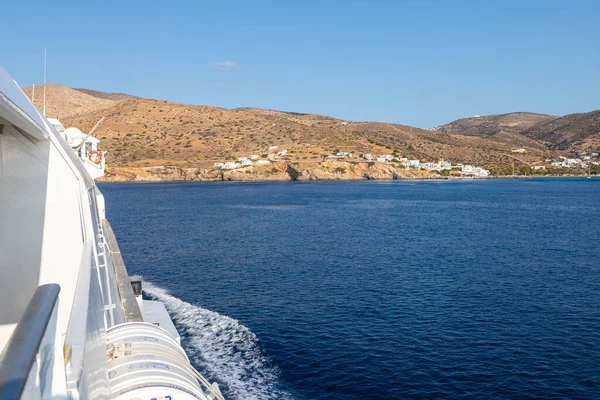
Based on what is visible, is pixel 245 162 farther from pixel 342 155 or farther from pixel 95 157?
pixel 95 157

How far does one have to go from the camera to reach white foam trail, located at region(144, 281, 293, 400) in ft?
47.9

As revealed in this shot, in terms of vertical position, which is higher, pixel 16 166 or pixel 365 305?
pixel 16 166

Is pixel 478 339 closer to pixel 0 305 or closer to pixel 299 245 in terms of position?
pixel 0 305

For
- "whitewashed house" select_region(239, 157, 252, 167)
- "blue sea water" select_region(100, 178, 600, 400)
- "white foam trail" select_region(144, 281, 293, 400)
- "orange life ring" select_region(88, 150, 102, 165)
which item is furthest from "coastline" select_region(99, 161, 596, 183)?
"white foam trail" select_region(144, 281, 293, 400)

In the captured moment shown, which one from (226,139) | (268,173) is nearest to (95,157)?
(268,173)

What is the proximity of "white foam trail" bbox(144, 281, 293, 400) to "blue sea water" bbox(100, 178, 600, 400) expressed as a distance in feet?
0.21

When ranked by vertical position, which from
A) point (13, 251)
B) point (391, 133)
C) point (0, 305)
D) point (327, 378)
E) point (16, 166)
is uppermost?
point (391, 133)

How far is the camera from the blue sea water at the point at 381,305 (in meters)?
14.9

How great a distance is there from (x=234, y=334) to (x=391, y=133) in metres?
173

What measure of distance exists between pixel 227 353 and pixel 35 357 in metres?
16.3

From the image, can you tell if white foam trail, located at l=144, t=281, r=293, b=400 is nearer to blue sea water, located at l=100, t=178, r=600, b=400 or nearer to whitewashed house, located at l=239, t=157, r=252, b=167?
blue sea water, located at l=100, t=178, r=600, b=400

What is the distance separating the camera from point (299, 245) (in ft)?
121

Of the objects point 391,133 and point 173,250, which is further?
point 391,133

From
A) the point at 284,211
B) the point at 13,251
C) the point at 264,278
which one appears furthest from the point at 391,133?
the point at 13,251
